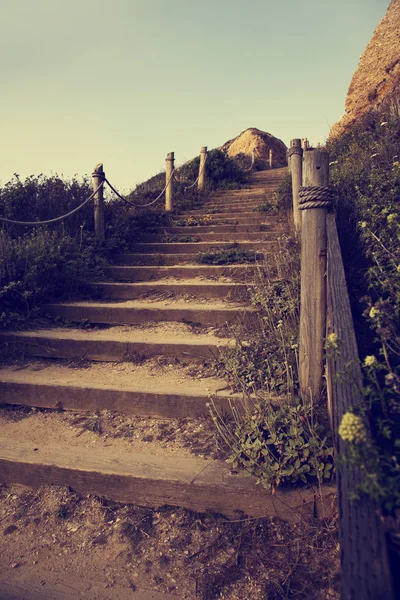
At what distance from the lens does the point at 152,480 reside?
2.27 metres

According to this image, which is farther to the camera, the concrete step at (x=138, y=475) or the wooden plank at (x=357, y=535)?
the concrete step at (x=138, y=475)

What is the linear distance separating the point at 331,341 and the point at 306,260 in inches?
35.5

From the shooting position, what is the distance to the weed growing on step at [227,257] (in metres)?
5.35

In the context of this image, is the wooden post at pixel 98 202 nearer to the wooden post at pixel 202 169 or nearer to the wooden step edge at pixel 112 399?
the wooden step edge at pixel 112 399

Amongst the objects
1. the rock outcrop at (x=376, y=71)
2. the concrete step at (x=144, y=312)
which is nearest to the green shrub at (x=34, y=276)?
the concrete step at (x=144, y=312)

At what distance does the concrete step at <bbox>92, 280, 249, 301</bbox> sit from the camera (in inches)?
174

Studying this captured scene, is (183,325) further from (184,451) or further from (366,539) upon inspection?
(366,539)

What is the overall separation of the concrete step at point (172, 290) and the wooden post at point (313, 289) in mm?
1794

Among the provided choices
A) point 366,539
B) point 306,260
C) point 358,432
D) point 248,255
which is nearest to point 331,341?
point 358,432

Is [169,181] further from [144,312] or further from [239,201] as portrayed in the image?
[144,312]

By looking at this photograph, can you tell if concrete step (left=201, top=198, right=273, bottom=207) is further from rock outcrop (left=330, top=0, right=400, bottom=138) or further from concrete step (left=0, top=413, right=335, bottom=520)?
concrete step (left=0, top=413, right=335, bottom=520)

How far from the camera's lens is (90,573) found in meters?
1.97

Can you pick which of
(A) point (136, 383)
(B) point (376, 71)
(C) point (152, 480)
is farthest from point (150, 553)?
(B) point (376, 71)

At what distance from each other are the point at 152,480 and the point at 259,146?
20.1 meters
